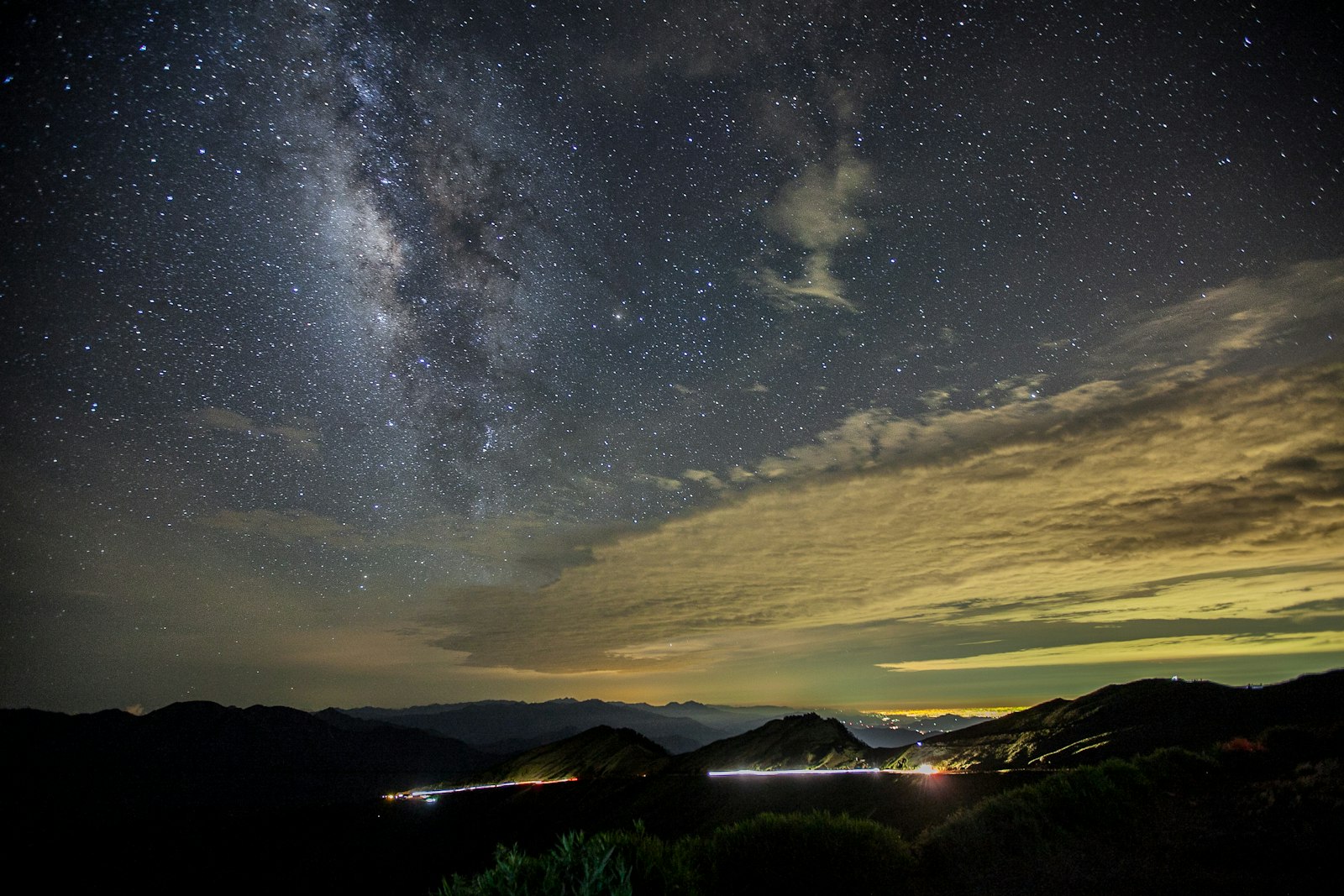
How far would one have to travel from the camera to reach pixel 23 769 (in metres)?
123

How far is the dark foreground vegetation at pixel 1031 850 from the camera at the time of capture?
623 centimetres

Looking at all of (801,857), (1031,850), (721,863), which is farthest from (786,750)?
(721,863)

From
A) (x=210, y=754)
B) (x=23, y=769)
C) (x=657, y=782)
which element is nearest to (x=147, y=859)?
(x=657, y=782)

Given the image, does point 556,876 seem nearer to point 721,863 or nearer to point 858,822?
point 721,863

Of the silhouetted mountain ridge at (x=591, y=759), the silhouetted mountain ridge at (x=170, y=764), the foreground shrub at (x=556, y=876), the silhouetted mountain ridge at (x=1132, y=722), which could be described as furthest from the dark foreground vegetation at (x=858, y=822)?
the silhouetted mountain ridge at (x=170, y=764)

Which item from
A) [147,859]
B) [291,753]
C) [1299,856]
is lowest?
[291,753]

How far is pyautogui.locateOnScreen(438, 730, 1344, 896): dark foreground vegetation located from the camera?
20.4ft

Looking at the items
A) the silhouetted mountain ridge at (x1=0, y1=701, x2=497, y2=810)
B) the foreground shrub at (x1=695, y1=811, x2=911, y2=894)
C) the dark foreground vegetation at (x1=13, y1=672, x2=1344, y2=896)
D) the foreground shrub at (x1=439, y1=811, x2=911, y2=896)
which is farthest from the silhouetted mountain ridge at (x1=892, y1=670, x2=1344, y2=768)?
the silhouetted mountain ridge at (x1=0, y1=701, x2=497, y2=810)

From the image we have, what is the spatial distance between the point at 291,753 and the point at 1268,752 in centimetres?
23787

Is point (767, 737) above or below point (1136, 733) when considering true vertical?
below

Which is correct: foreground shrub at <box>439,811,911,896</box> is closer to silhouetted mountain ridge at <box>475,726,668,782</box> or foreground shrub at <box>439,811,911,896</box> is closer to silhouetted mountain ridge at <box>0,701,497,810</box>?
silhouetted mountain ridge at <box>475,726,668,782</box>

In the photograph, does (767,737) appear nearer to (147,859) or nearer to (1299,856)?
(1299,856)

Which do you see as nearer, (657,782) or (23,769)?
(657,782)

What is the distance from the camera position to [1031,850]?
30.3ft
